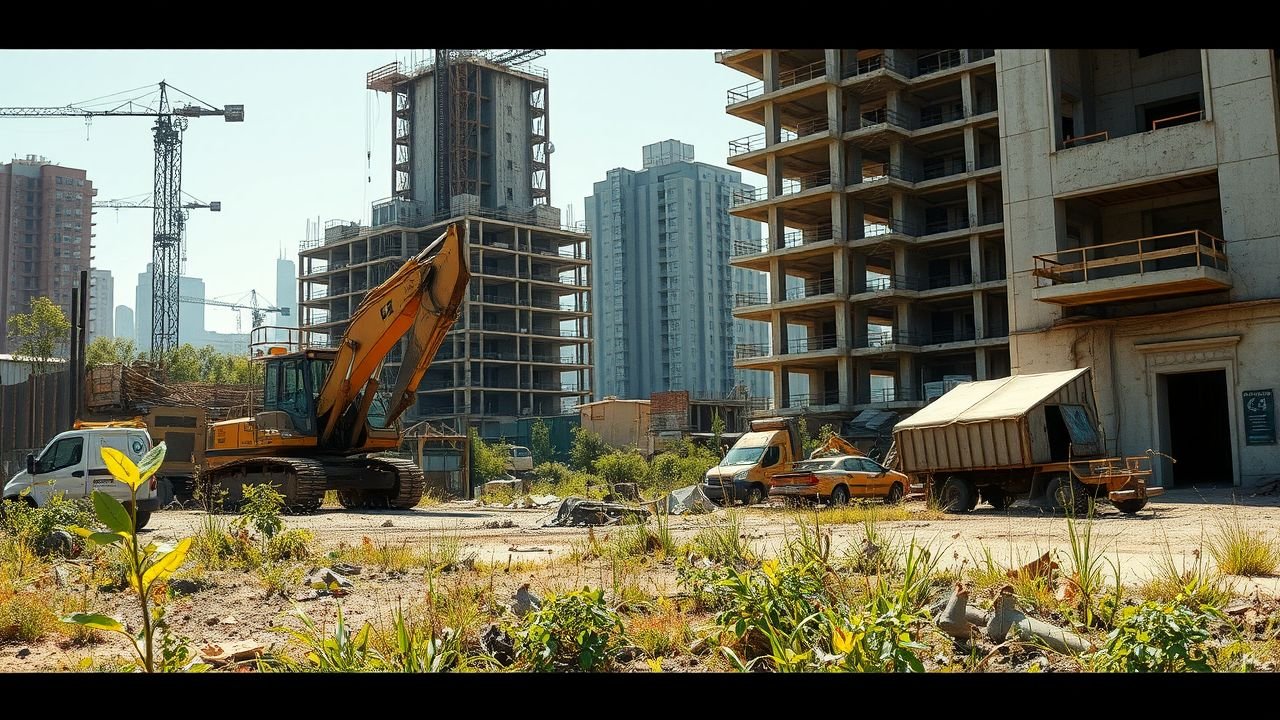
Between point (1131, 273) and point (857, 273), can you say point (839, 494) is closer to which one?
point (1131, 273)

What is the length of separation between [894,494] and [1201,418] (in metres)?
13.4

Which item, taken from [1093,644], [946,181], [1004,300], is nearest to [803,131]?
[946,181]

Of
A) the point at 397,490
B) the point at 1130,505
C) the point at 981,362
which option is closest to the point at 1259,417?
the point at 1130,505

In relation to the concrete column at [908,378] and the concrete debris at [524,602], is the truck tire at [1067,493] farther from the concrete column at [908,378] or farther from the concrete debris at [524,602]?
the concrete column at [908,378]

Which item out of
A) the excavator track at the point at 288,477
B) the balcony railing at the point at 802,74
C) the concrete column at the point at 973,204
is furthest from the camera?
the balcony railing at the point at 802,74

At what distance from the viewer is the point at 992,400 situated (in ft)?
71.2

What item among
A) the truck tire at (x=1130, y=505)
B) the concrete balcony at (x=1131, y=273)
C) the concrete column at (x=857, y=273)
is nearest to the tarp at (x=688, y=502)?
the truck tire at (x=1130, y=505)

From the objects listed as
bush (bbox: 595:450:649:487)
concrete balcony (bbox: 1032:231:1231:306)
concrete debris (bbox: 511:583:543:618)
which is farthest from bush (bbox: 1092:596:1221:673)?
bush (bbox: 595:450:649:487)

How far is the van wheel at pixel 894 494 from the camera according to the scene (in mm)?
25794

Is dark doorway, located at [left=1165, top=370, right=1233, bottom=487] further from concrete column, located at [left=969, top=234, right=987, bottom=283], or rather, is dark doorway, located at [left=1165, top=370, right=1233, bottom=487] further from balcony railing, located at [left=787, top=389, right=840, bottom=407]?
balcony railing, located at [left=787, top=389, right=840, bottom=407]

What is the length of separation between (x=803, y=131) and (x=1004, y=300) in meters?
16.5

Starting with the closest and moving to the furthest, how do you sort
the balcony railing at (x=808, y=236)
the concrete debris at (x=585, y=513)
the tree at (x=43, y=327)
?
the concrete debris at (x=585, y=513) < the tree at (x=43, y=327) < the balcony railing at (x=808, y=236)
